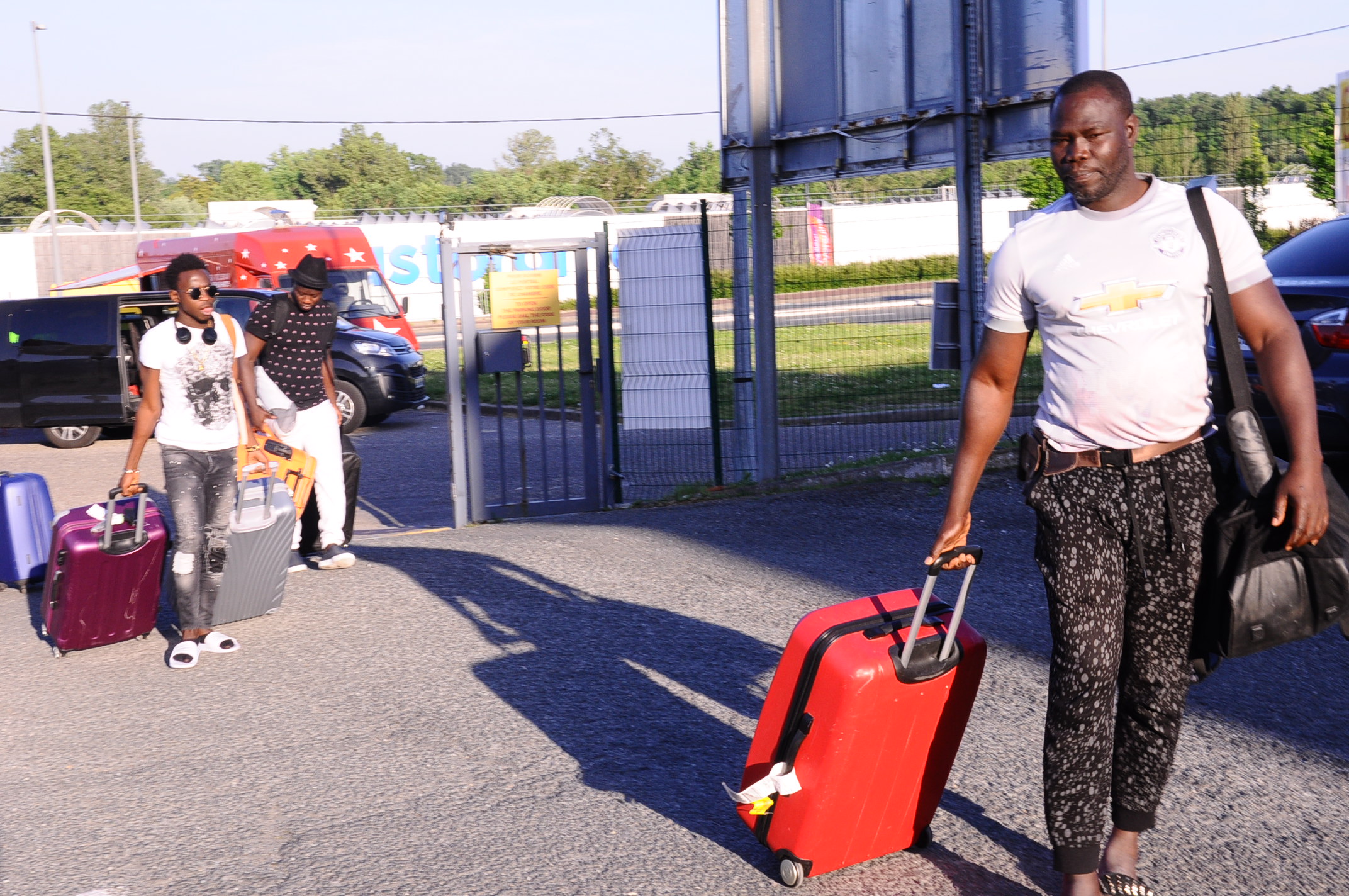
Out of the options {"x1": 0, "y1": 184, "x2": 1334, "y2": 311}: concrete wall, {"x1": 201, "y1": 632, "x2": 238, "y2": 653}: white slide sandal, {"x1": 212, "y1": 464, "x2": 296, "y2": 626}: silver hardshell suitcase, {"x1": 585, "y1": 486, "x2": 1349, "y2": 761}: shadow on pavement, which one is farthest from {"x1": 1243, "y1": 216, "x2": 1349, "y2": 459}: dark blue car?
{"x1": 0, "y1": 184, "x2": 1334, "y2": 311}: concrete wall

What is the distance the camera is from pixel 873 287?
34.6ft

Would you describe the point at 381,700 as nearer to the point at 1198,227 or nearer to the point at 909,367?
the point at 1198,227

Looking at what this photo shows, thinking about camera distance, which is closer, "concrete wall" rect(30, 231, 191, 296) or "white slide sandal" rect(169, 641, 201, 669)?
"white slide sandal" rect(169, 641, 201, 669)

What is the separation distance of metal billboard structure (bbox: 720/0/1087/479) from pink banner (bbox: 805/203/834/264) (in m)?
0.31

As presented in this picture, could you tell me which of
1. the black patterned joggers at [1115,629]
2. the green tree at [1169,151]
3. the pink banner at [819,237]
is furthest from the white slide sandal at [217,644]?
the green tree at [1169,151]

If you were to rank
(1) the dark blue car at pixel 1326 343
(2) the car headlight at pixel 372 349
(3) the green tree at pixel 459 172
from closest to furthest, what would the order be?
(1) the dark blue car at pixel 1326 343 → (2) the car headlight at pixel 372 349 → (3) the green tree at pixel 459 172

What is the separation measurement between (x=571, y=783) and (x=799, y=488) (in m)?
5.13

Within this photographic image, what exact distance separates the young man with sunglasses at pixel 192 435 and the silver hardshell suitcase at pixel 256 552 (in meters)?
0.19

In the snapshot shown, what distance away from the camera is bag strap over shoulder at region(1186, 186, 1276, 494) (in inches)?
114

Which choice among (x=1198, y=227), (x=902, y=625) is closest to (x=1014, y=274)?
(x=1198, y=227)

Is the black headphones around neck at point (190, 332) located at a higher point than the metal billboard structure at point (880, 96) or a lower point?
lower

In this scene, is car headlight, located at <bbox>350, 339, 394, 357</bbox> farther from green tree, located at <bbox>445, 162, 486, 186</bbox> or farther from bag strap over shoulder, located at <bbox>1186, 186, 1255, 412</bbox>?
green tree, located at <bbox>445, 162, 486, 186</bbox>

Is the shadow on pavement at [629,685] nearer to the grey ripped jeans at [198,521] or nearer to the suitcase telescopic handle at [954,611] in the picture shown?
the suitcase telescopic handle at [954,611]

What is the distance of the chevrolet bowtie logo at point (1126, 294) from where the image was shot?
287 centimetres
